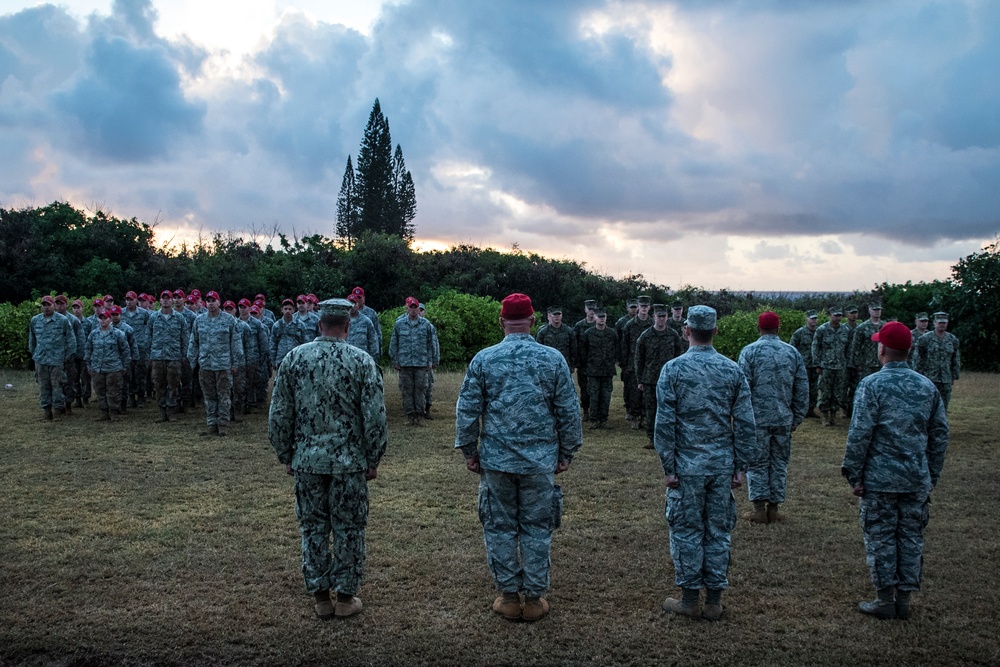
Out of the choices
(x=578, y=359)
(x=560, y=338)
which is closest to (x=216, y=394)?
(x=560, y=338)

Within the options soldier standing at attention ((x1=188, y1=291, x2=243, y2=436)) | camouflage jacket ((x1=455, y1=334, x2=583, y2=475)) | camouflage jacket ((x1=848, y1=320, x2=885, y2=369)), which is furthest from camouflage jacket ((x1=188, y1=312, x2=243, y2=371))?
camouflage jacket ((x1=848, y1=320, x2=885, y2=369))

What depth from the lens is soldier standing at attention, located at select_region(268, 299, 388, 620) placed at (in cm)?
475

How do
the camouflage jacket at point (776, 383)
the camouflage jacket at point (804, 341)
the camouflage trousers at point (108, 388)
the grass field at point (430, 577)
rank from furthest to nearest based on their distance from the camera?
the camouflage jacket at point (804, 341), the camouflage trousers at point (108, 388), the camouflage jacket at point (776, 383), the grass field at point (430, 577)

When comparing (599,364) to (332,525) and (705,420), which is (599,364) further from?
(332,525)

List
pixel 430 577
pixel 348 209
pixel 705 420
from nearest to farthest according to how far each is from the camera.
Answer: pixel 705 420 < pixel 430 577 < pixel 348 209

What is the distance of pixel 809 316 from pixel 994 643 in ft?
33.6

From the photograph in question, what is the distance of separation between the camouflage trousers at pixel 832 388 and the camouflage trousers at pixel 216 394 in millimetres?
10310

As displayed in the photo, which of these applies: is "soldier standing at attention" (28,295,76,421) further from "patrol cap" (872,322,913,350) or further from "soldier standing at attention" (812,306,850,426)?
"soldier standing at attention" (812,306,850,426)

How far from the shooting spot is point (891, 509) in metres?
4.93

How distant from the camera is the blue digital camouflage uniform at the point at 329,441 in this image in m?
4.75

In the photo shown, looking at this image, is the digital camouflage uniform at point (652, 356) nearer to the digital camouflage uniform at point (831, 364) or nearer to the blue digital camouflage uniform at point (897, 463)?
the digital camouflage uniform at point (831, 364)

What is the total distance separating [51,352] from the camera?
1273 centimetres

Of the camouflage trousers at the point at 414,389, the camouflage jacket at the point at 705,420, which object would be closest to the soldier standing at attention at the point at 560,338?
the camouflage trousers at the point at 414,389

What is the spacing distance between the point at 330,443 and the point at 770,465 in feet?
14.4
